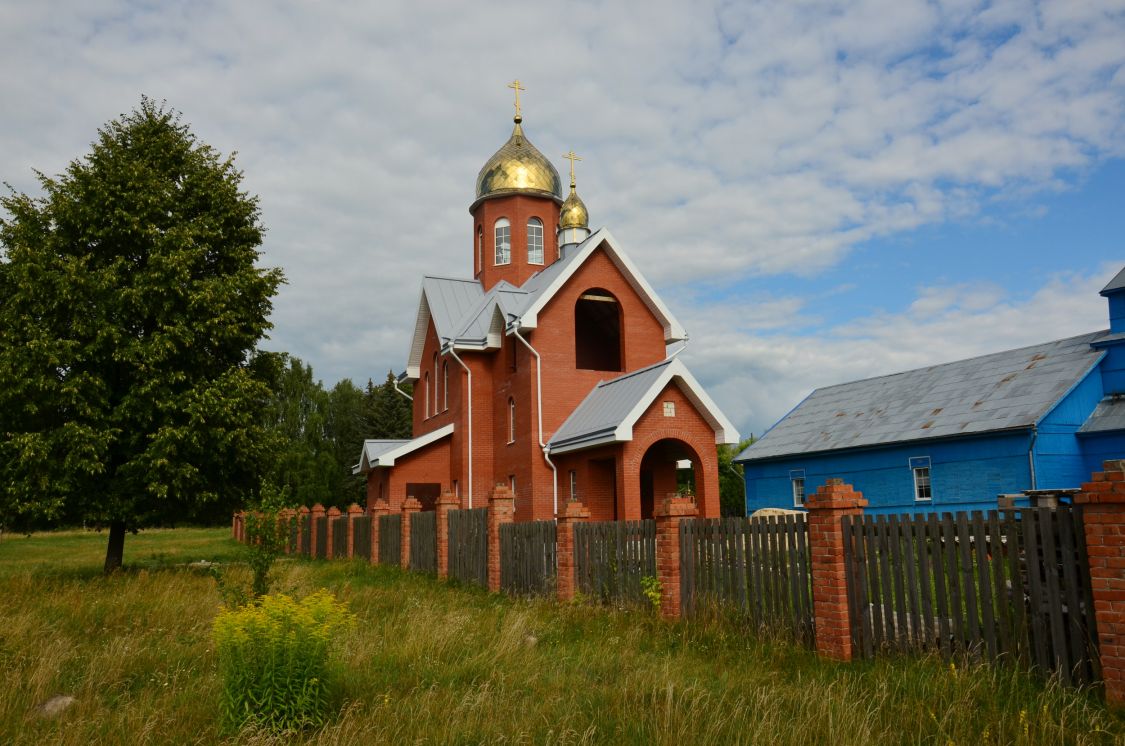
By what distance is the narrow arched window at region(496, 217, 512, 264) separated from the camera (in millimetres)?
27969

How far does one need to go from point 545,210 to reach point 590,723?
23.8m

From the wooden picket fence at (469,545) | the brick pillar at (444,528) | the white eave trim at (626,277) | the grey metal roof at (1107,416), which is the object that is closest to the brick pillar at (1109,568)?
the wooden picket fence at (469,545)

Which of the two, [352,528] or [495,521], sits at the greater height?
[495,521]

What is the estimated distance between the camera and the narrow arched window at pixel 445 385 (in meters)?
25.7

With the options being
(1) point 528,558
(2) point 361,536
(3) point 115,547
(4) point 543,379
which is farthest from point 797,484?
(3) point 115,547

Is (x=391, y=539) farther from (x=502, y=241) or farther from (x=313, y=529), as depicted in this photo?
(x=502, y=241)

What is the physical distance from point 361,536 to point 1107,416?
66.2 feet

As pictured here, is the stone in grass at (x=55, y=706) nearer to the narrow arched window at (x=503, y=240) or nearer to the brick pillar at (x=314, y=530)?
the brick pillar at (x=314, y=530)

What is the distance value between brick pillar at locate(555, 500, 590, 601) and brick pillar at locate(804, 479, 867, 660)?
4.88 metres

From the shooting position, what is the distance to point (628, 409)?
18.0 metres

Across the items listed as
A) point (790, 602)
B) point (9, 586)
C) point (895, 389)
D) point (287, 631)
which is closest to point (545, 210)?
point (895, 389)

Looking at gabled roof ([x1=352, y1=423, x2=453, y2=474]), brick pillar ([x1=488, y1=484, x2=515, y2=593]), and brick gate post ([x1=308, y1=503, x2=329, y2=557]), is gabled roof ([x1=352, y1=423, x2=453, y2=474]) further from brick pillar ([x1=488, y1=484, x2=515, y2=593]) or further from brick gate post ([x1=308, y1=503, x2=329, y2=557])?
brick pillar ([x1=488, y1=484, x2=515, y2=593])

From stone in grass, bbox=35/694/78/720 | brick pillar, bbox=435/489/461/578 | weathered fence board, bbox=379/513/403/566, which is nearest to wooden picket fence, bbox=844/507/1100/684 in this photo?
stone in grass, bbox=35/694/78/720

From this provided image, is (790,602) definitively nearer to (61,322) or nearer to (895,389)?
(61,322)
